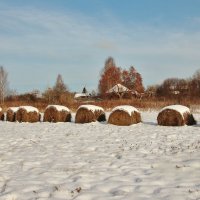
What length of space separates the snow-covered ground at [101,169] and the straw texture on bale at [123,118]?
5.63m

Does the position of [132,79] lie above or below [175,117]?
above

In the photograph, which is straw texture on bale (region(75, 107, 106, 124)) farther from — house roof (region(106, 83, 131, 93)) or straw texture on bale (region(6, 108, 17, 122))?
house roof (region(106, 83, 131, 93))

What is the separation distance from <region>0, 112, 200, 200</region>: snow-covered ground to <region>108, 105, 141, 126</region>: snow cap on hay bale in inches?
222

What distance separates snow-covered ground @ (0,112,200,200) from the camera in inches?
237

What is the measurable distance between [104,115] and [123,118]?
6.99 ft

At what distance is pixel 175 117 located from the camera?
55.3 feet

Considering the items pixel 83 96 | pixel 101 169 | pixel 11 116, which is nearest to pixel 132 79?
pixel 83 96

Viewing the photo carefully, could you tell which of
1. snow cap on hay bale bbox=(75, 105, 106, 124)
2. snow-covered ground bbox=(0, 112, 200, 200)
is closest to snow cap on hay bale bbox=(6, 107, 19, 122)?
snow cap on hay bale bbox=(75, 105, 106, 124)

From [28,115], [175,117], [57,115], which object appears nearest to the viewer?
[175,117]

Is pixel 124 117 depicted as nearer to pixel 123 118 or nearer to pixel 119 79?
pixel 123 118

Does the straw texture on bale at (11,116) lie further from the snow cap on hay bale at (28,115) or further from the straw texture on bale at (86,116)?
the straw texture on bale at (86,116)

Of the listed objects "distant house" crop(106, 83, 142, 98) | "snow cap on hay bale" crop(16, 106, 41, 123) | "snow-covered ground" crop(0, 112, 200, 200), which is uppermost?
"distant house" crop(106, 83, 142, 98)

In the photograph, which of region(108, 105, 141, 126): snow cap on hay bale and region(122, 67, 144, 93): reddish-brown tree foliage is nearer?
region(108, 105, 141, 126): snow cap on hay bale

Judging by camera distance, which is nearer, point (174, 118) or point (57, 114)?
point (174, 118)
